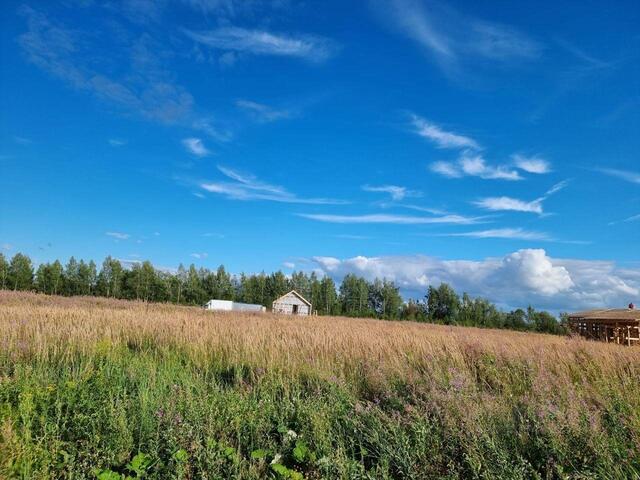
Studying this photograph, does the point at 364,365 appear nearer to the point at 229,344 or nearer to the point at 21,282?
the point at 229,344

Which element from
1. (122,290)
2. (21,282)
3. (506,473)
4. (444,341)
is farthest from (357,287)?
(506,473)

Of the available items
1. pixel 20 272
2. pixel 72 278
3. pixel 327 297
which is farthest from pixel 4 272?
pixel 327 297

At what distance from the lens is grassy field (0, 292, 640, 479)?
339 centimetres

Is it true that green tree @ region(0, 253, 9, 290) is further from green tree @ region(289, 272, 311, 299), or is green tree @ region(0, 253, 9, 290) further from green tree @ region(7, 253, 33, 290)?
green tree @ region(289, 272, 311, 299)

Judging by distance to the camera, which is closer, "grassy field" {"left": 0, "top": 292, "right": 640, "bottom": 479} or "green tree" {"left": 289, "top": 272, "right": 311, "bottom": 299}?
"grassy field" {"left": 0, "top": 292, "right": 640, "bottom": 479}

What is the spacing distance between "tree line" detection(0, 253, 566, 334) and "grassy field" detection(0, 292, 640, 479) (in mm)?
55634

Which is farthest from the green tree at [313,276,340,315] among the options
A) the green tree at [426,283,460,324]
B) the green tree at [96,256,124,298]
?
the green tree at [96,256,124,298]

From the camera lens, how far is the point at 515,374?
625cm

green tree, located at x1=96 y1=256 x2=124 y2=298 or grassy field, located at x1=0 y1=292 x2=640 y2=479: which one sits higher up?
green tree, located at x1=96 y1=256 x2=124 y2=298

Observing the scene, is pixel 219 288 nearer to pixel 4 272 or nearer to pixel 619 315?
pixel 4 272

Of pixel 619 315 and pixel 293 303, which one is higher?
pixel 619 315

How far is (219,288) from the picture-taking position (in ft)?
258

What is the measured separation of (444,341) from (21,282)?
270 feet

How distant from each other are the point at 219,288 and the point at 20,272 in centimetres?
3324
